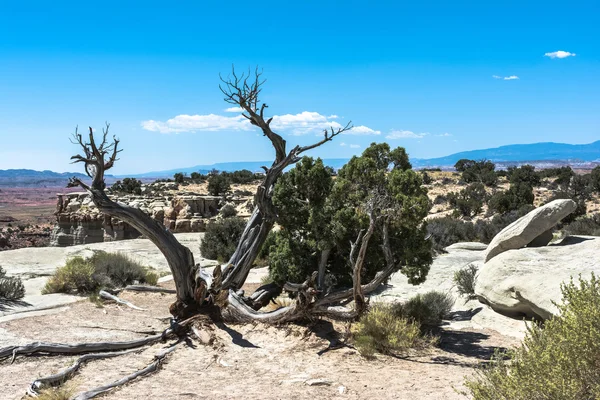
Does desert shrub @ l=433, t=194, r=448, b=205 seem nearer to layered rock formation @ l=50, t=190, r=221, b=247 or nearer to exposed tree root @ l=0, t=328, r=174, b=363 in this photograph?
layered rock formation @ l=50, t=190, r=221, b=247

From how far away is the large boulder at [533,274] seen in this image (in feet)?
31.5

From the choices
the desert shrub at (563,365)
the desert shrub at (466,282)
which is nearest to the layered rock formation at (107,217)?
the desert shrub at (466,282)

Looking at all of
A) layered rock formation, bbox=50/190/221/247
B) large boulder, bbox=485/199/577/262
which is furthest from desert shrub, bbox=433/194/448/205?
large boulder, bbox=485/199/577/262

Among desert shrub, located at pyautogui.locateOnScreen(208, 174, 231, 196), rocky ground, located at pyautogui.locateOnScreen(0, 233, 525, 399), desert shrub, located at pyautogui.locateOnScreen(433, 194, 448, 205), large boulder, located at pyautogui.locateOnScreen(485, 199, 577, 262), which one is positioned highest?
desert shrub, located at pyautogui.locateOnScreen(208, 174, 231, 196)

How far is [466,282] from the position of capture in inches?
506

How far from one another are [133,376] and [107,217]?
28019 millimetres

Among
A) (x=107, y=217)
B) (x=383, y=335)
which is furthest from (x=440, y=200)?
(x=383, y=335)

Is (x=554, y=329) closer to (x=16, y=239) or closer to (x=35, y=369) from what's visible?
(x=35, y=369)

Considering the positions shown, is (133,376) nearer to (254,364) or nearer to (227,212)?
(254,364)

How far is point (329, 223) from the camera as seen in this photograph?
9.64 metres

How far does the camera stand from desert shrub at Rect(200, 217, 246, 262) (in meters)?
19.3

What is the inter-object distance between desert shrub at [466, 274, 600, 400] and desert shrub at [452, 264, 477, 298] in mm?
8393

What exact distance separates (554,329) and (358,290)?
4118 millimetres

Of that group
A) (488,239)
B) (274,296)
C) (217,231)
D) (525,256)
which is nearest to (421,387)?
(274,296)
